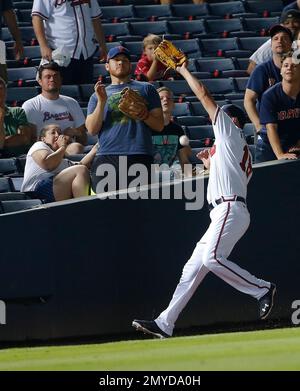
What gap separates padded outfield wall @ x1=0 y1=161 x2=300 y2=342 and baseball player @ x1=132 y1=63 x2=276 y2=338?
43cm

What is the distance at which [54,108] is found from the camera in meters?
11.4

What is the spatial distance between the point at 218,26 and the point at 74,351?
621 centimetres

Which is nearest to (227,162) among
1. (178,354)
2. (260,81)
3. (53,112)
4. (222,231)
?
(222,231)

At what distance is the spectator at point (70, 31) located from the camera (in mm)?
12586

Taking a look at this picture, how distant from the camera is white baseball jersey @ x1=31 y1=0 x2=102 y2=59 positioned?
12.6 m

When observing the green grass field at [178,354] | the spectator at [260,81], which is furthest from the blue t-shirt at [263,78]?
the green grass field at [178,354]

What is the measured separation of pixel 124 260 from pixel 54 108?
2.13 meters

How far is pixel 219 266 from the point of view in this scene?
934cm

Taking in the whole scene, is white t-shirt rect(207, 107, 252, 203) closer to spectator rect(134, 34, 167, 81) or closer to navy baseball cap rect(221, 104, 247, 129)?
navy baseball cap rect(221, 104, 247, 129)

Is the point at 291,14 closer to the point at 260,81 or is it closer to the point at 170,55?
the point at 260,81

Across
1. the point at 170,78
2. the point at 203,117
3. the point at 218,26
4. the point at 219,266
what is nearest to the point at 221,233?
the point at 219,266

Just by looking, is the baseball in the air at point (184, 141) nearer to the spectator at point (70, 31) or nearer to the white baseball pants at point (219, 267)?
the white baseball pants at point (219, 267)

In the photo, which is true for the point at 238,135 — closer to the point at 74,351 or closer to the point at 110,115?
the point at 110,115

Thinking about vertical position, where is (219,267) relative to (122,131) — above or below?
below
